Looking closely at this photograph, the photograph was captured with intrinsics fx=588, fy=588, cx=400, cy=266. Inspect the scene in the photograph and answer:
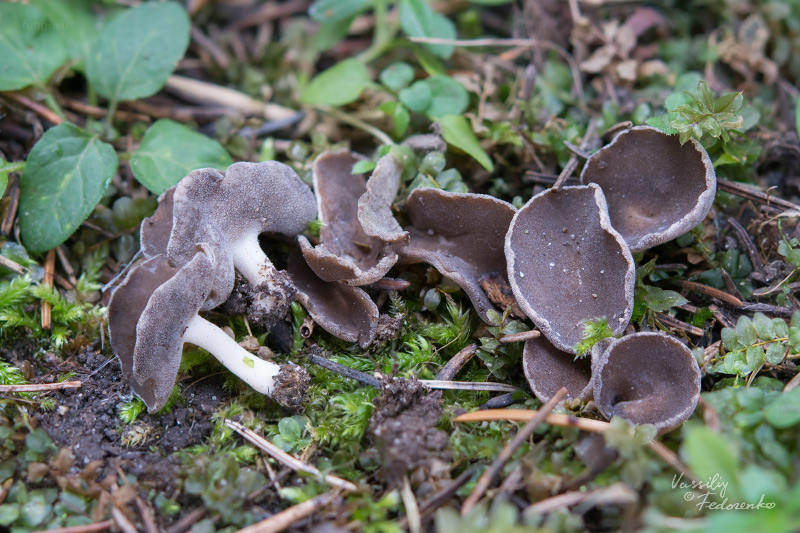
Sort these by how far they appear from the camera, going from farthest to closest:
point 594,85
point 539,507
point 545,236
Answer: point 594,85 → point 545,236 → point 539,507

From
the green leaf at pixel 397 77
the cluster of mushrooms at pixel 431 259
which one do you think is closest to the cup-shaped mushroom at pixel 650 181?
the cluster of mushrooms at pixel 431 259

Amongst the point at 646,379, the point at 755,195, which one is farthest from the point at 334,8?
the point at 646,379

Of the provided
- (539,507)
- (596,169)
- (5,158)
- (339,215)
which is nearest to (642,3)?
(596,169)

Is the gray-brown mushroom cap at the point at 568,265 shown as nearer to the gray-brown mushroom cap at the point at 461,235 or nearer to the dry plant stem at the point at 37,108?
the gray-brown mushroom cap at the point at 461,235

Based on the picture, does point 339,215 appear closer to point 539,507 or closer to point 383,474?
point 383,474

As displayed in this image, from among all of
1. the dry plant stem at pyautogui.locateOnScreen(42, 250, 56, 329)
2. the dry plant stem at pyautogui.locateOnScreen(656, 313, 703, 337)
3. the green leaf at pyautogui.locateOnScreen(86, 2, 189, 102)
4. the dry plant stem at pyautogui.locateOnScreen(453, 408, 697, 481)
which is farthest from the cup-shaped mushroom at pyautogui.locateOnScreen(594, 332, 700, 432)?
the green leaf at pyautogui.locateOnScreen(86, 2, 189, 102)

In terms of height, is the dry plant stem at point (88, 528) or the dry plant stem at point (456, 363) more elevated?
the dry plant stem at point (88, 528)
